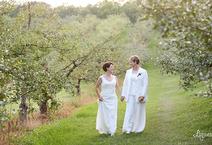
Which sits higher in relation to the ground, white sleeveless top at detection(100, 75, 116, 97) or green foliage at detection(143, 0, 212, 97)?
green foliage at detection(143, 0, 212, 97)

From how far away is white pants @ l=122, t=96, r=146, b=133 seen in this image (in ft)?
53.2

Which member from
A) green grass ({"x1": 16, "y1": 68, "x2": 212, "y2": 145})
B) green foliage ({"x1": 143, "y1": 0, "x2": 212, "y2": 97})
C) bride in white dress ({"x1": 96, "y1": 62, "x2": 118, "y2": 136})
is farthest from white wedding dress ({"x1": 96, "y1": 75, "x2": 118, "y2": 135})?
green foliage ({"x1": 143, "y1": 0, "x2": 212, "y2": 97})

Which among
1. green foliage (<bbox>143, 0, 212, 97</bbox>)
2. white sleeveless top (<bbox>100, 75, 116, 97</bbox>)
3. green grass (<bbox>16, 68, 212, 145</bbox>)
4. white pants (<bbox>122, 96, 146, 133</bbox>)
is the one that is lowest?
green grass (<bbox>16, 68, 212, 145</bbox>)

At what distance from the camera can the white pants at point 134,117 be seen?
16.2m

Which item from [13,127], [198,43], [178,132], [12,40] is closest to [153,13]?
[198,43]

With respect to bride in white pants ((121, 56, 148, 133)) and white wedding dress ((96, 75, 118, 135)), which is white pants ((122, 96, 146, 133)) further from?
white wedding dress ((96, 75, 118, 135))

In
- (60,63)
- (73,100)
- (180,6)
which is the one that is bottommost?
(73,100)

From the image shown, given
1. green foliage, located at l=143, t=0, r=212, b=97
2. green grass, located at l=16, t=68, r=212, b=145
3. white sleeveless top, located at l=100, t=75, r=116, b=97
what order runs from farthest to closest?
1. white sleeveless top, located at l=100, t=75, r=116, b=97
2. green grass, located at l=16, t=68, r=212, b=145
3. green foliage, located at l=143, t=0, r=212, b=97

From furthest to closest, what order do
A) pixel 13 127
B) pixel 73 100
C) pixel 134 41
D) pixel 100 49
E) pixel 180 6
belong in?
1. pixel 134 41
2. pixel 73 100
3. pixel 100 49
4. pixel 13 127
5. pixel 180 6

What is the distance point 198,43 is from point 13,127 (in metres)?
12.9

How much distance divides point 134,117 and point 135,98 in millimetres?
663

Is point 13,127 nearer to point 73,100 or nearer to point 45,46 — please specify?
point 45,46

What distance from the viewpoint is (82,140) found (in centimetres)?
1577

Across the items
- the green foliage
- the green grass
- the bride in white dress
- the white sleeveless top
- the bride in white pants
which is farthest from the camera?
the white sleeveless top
